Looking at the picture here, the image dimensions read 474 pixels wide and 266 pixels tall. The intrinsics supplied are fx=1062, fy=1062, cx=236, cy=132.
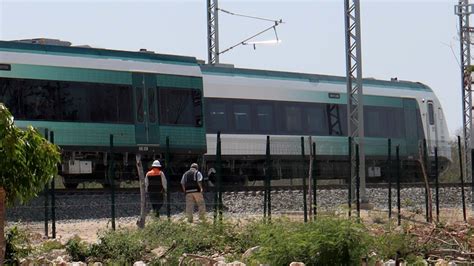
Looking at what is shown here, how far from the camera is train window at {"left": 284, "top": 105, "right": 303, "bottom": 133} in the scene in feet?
108

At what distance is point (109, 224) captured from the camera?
67.6ft

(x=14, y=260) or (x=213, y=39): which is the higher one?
(x=213, y=39)

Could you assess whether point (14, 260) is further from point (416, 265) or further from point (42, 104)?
point (42, 104)

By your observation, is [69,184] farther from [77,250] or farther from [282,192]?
[77,250]

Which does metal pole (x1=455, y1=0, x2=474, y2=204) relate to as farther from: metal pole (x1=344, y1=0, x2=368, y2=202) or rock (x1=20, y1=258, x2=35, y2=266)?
rock (x1=20, y1=258, x2=35, y2=266)

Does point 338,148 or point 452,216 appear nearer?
point 452,216

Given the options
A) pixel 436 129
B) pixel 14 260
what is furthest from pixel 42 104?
pixel 436 129

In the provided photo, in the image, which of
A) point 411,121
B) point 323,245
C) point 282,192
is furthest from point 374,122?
point 323,245

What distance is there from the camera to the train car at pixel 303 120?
29766 millimetres

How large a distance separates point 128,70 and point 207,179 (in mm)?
3630

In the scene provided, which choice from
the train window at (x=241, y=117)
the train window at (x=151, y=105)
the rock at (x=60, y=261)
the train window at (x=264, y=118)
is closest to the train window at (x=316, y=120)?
the train window at (x=264, y=118)

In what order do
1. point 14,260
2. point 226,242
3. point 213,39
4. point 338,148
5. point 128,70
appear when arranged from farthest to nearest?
point 213,39 → point 338,148 → point 128,70 → point 226,242 → point 14,260

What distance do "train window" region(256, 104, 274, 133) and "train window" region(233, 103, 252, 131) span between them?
0.39 metres

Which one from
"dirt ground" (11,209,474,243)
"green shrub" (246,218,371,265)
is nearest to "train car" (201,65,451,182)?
"dirt ground" (11,209,474,243)
